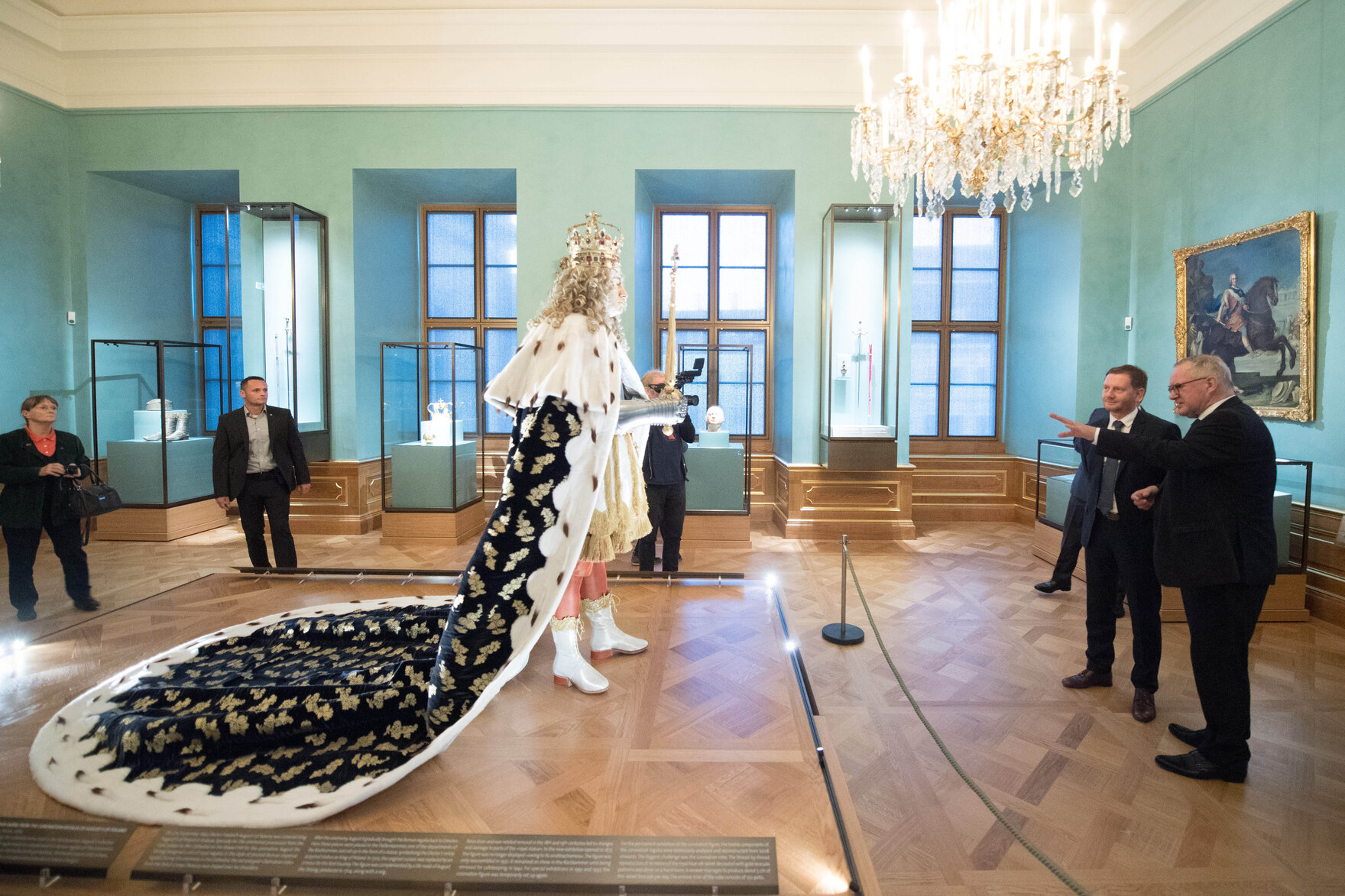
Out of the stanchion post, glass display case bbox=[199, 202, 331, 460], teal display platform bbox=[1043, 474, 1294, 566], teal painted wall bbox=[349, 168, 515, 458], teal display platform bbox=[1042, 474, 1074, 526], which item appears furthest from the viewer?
teal painted wall bbox=[349, 168, 515, 458]

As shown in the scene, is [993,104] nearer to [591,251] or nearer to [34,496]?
[591,251]

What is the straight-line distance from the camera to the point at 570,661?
250 centimetres

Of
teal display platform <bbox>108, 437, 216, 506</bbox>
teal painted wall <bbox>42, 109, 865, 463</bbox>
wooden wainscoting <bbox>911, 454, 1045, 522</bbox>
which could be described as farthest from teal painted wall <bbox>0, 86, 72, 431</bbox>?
wooden wainscoting <bbox>911, 454, 1045, 522</bbox>

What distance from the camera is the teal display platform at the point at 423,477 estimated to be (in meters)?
5.90

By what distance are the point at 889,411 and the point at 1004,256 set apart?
301 cm

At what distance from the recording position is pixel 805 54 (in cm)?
618

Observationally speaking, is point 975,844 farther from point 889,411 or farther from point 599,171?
point 599,171

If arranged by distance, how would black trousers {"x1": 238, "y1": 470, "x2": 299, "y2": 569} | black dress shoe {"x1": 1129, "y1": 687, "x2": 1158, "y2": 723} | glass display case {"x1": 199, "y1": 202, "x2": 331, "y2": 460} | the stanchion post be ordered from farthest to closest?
glass display case {"x1": 199, "y1": 202, "x2": 331, "y2": 460} < black trousers {"x1": 238, "y1": 470, "x2": 299, "y2": 569} < the stanchion post < black dress shoe {"x1": 1129, "y1": 687, "x2": 1158, "y2": 723}

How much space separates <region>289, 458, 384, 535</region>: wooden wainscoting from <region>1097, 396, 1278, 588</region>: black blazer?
6.16m

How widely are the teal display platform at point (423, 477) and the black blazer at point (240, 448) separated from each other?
1.53 meters

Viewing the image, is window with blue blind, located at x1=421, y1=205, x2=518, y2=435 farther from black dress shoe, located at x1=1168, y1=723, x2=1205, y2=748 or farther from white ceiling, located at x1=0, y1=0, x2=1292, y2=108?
black dress shoe, located at x1=1168, y1=723, x2=1205, y2=748

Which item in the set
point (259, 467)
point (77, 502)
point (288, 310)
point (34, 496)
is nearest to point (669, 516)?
point (259, 467)

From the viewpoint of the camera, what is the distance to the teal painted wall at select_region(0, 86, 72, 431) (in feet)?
19.4

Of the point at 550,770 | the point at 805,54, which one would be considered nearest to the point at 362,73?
the point at 805,54
